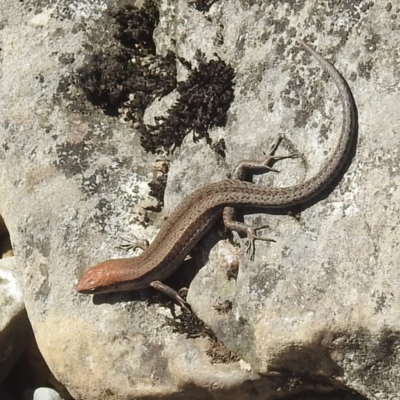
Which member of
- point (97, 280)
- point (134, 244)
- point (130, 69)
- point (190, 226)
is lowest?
point (97, 280)

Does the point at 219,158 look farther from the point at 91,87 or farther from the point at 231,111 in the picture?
the point at 91,87

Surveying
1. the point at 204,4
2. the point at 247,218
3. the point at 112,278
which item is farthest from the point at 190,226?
the point at 204,4

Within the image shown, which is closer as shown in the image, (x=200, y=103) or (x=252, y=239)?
(x=252, y=239)

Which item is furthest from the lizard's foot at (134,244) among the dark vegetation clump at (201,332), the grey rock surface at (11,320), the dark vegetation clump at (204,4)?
the dark vegetation clump at (204,4)

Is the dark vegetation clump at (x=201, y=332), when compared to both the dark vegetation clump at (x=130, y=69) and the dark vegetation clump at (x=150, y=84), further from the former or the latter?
the dark vegetation clump at (x=130, y=69)

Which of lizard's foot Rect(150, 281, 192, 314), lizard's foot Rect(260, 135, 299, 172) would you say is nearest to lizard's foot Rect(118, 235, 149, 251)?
lizard's foot Rect(150, 281, 192, 314)

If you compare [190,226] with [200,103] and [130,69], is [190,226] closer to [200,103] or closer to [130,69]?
[200,103]

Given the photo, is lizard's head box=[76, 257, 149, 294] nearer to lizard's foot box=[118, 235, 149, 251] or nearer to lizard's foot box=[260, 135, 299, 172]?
lizard's foot box=[118, 235, 149, 251]
